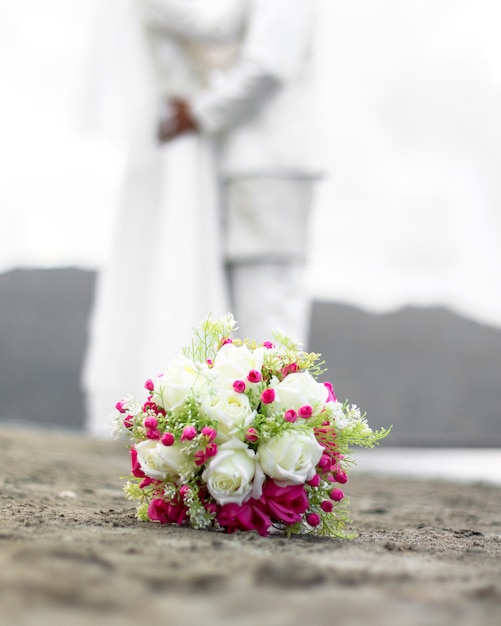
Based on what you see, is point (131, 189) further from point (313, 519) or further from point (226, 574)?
point (226, 574)

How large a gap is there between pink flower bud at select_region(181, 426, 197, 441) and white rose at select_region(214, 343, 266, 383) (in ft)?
0.27

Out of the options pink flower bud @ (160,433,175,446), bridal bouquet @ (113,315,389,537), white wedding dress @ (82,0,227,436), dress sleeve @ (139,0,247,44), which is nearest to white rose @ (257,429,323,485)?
bridal bouquet @ (113,315,389,537)

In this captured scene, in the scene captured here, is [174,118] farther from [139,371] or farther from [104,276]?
[139,371]

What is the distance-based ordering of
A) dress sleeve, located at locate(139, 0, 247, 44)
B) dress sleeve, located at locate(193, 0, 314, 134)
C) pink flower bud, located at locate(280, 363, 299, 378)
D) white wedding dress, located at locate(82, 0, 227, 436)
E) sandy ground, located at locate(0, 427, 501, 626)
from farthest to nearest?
white wedding dress, located at locate(82, 0, 227, 436) < dress sleeve, located at locate(139, 0, 247, 44) < dress sleeve, located at locate(193, 0, 314, 134) < pink flower bud, located at locate(280, 363, 299, 378) < sandy ground, located at locate(0, 427, 501, 626)

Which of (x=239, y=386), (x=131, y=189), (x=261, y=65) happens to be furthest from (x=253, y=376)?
(x=131, y=189)

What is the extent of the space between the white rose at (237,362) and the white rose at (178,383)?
3 cm

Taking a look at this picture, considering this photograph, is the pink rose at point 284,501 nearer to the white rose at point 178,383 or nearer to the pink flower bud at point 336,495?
the pink flower bud at point 336,495

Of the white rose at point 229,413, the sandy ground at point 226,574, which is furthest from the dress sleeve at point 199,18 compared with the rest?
the white rose at point 229,413

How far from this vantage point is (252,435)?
90 cm

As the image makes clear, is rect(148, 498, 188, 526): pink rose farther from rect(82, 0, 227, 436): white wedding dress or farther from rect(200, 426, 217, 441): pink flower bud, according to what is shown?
rect(82, 0, 227, 436): white wedding dress

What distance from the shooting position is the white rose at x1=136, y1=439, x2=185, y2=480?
0.90m

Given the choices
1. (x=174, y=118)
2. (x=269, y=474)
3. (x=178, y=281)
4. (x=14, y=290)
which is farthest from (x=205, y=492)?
(x=14, y=290)

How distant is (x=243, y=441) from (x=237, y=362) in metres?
0.09

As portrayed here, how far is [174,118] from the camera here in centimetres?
256
